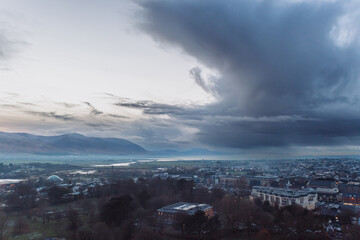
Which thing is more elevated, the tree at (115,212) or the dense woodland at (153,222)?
the tree at (115,212)

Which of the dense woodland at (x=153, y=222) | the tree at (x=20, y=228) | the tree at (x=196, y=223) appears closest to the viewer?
the dense woodland at (x=153, y=222)

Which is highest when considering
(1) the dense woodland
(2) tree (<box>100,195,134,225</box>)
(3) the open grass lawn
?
(2) tree (<box>100,195,134,225</box>)

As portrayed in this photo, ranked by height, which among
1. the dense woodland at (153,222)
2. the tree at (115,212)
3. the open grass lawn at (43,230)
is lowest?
the open grass lawn at (43,230)


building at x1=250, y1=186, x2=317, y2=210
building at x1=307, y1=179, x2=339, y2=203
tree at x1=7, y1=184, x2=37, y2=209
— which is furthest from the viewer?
building at x1=307, y1=179, x2=339, y2=203

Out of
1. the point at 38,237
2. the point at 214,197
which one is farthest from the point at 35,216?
the point at 214,197

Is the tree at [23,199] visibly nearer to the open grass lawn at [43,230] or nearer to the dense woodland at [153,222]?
the dense woodland at [153,222]

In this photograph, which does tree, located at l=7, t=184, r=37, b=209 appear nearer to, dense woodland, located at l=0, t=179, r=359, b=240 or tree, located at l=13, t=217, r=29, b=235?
dense woodland, located at l=0, t=179, r=359, b=240

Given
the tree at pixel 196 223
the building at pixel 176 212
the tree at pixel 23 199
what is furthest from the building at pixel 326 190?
the tree at pixel 23 199

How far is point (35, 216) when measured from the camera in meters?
26.8

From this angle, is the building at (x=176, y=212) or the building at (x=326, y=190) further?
the building at (x=326, y=190)

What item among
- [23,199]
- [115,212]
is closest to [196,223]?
[115,212]

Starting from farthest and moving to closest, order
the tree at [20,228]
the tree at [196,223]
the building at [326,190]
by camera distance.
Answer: the building at [326,190]
the tree at [20,228]
the tree at [196,223]

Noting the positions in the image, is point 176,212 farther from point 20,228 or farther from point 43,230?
point 20,228

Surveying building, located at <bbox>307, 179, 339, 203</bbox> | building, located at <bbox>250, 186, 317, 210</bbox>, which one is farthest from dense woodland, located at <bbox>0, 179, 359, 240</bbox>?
building, located at <bbox>307, 179, 339, 203</bbox>
